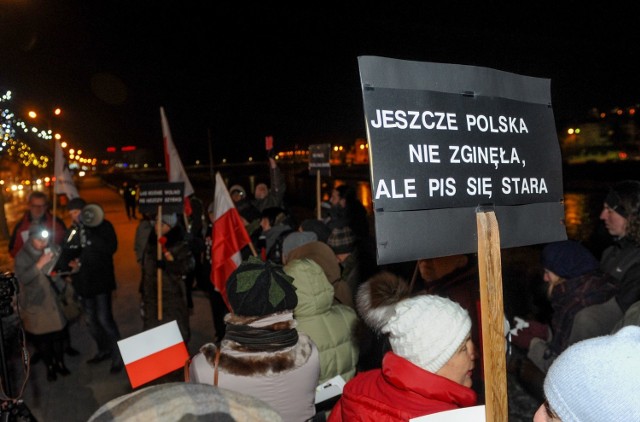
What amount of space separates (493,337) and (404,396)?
0.52 m

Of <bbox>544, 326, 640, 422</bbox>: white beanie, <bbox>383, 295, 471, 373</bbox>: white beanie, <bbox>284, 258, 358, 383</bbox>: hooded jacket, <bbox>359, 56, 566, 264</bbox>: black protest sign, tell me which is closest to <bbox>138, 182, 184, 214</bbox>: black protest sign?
<bbox>284, 258, 358, 383</bbox>: hooded jacket

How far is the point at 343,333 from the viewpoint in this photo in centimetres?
351

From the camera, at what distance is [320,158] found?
902 centimetres

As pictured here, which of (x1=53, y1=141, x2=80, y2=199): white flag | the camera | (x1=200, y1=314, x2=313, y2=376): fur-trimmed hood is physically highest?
(x1=53, y1=141, x2=80, y2=199): white flag

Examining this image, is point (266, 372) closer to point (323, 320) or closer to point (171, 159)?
point (323, 320)

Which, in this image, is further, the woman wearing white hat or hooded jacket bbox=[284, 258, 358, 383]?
hooded jacket bbox=[284, 258, 358, 383]

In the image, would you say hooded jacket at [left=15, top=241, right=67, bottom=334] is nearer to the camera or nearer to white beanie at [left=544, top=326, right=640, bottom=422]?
the camera

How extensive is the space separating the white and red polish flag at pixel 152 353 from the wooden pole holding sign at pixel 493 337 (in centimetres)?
225

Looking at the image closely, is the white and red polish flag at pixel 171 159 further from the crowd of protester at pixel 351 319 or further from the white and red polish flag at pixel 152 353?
the white and red polish flag at pixel 152 353

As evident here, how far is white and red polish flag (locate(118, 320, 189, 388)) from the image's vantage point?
10.5ft

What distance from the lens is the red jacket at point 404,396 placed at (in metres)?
1.91

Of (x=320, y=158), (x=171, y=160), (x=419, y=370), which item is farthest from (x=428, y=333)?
(x=320, y=158)

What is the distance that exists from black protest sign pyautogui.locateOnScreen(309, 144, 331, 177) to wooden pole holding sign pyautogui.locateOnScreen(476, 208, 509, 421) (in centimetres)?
725

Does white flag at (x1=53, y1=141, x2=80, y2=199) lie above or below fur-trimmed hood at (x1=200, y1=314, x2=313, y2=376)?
above
